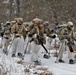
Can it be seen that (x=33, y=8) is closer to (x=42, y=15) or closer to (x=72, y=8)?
(x=42, y=15)

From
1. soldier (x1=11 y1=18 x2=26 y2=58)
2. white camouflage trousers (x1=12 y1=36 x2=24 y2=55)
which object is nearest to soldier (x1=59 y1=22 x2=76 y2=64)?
soldier (x1=11 y1=18 x2=26 y2=58)

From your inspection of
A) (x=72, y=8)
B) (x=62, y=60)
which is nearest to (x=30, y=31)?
(x=62, y=60)

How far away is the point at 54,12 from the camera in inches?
1208

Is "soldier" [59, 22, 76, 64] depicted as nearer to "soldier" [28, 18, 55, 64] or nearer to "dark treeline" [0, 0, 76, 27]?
"soldier" [28, 18, 55, 64]

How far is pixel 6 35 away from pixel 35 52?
14.4ft

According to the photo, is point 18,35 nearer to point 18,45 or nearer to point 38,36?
point 18,45

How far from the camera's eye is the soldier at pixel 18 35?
1794 centimetres

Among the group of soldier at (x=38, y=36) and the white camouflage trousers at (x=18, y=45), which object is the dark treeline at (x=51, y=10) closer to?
the white camouflage trousers at (x=18, y=45)

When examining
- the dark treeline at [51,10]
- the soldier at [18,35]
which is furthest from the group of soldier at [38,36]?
the dark treeline at [51,10]

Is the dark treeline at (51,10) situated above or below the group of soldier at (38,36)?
above

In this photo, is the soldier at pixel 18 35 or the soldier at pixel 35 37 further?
the soldier at pixel 18 35

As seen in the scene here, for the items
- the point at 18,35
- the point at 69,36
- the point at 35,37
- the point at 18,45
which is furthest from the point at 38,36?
the point at 18,45

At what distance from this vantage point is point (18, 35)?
17922 millimetres

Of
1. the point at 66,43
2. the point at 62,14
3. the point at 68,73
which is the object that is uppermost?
the point at 62,14
